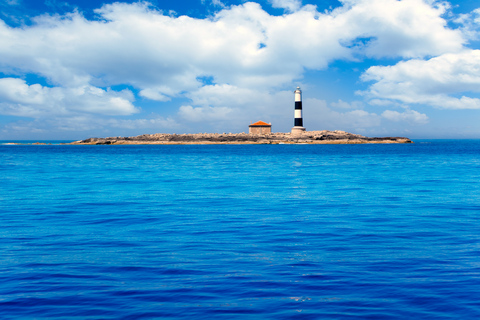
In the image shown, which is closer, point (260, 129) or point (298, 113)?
point (298, 113)

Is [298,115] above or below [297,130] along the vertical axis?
above

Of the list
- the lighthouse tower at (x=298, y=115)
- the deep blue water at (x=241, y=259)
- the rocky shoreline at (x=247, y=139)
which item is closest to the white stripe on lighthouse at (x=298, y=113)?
the lighthouse tower at (x=298, y=115)

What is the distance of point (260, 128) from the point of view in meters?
132

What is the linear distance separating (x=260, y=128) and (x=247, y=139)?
5.91 meters

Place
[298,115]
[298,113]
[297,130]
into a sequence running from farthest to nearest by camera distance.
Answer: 1. [297,130]
2. [298,115]
3. [298,113]

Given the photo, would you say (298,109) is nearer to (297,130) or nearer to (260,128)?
(297,130)

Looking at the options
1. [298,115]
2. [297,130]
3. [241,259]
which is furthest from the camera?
[297,130]

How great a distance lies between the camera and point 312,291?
570 centimetres

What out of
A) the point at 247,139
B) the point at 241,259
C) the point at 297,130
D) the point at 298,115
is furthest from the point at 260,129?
the point at 241,259

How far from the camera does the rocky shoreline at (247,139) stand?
122613 mm

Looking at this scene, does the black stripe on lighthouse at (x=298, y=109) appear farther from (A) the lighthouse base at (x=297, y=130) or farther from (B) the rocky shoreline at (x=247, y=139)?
(B) the rocky shoreline at (x=247, y=139)

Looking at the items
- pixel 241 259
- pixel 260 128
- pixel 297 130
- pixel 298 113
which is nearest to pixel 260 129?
pixel 260 128

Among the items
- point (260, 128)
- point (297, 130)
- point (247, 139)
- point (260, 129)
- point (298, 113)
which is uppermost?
point (298, 113)

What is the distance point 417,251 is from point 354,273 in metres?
2.12
